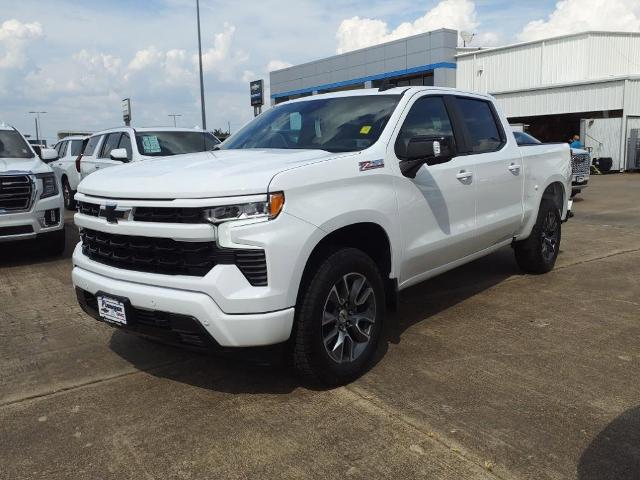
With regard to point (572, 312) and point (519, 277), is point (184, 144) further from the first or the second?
point (572, 312)

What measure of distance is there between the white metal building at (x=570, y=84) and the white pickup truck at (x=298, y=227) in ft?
76.3

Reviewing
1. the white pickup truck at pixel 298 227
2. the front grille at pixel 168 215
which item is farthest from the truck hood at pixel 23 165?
the front grille at pixel 168 215

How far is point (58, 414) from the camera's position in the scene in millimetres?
3363

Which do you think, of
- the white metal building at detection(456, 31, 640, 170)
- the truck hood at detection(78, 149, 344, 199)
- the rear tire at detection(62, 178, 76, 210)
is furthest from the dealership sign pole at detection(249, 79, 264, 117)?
the truck hood at detection(78, 149, 344, 199)

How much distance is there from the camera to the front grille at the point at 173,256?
3.04m

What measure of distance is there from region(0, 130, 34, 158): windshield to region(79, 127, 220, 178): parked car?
1.20m

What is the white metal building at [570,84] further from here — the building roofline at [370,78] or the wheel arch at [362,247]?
the wheel arch at [362,247]

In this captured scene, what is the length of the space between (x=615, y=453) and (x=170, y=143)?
840cm

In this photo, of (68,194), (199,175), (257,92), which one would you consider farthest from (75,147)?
(257,92)

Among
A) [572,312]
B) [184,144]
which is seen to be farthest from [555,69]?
[572,312]

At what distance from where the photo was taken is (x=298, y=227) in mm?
3156

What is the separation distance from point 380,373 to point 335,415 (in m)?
0.64

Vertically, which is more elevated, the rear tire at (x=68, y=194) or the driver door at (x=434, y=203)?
the driver door at (x=434, y=203)

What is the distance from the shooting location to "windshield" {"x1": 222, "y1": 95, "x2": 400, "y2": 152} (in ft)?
13.3
